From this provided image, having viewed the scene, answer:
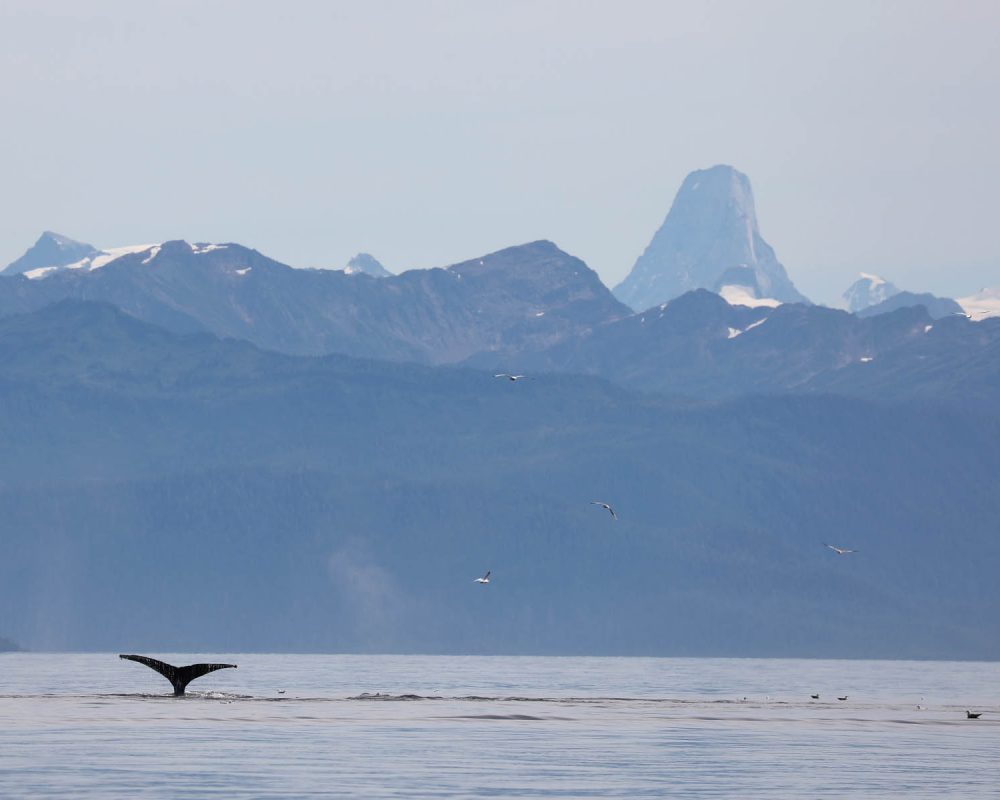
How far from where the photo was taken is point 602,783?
102 meters

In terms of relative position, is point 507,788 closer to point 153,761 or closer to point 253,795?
point 253,795

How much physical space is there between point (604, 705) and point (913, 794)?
81.2 metres

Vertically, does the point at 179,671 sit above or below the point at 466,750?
above

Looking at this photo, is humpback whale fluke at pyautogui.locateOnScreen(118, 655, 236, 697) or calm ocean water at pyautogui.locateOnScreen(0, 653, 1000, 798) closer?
calm ocean water at pyautogui.locateOnScreen(0, 653, 1000, 798)

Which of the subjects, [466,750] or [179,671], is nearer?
[466,750]

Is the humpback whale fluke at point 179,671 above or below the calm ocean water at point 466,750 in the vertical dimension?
above

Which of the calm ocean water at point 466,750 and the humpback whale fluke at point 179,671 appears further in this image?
the humpback whale fluke at point 179,671

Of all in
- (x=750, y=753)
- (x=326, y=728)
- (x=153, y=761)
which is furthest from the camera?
(x=326, y=728)

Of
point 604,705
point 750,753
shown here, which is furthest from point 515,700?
point 750,753

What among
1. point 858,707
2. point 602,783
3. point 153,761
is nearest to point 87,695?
point 858,707

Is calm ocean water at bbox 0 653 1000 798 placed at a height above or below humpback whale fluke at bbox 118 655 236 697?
below

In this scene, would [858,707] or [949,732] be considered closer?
[949,732]

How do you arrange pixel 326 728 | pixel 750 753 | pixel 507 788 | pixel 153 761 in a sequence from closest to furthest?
pixel 507 788
pixel 153 761
pixel 750 753
pixel 326 728

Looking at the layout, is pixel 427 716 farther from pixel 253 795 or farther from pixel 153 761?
pixel 253 795
